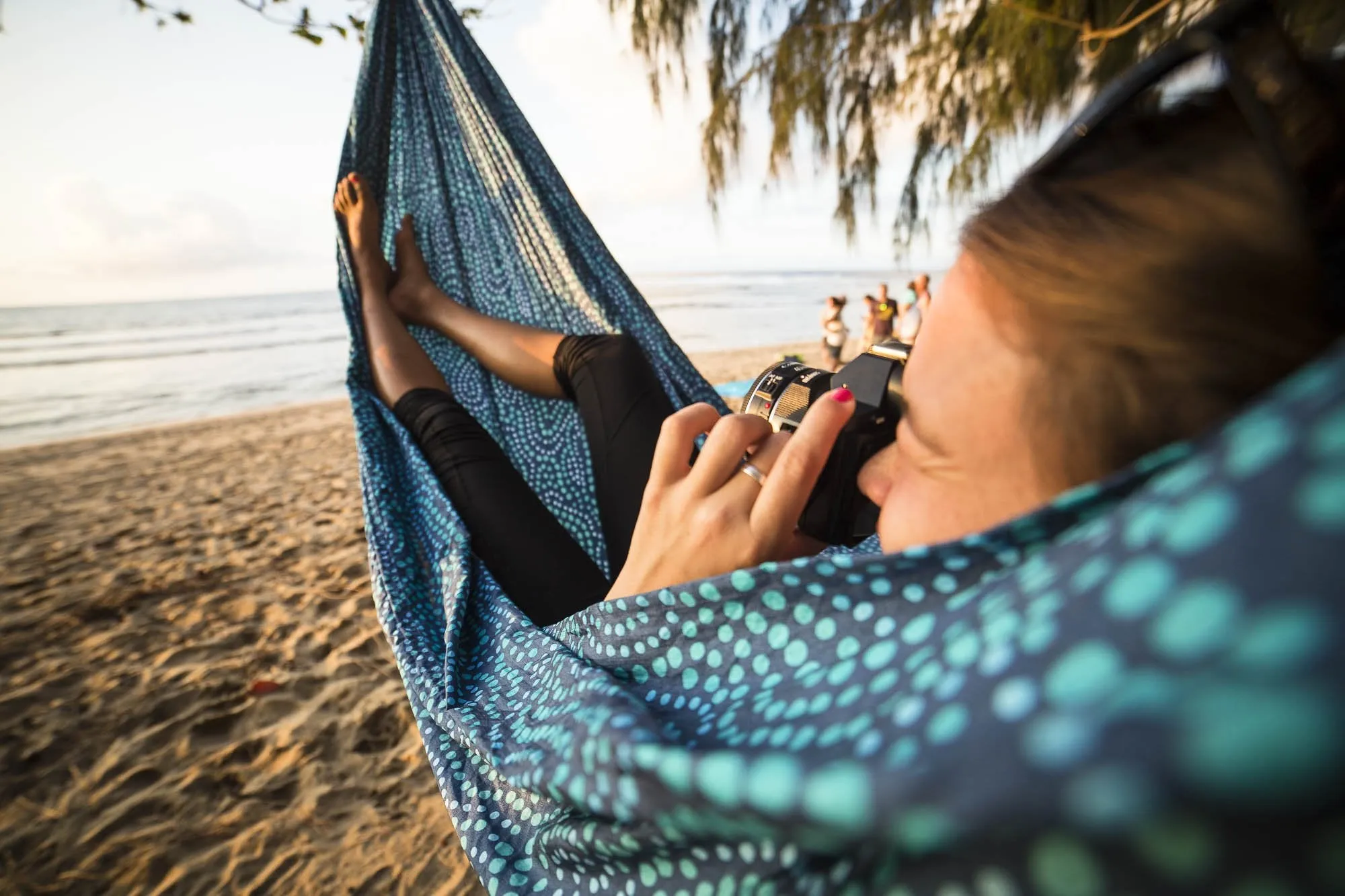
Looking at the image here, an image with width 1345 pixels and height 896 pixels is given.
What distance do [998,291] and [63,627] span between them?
9.46ft

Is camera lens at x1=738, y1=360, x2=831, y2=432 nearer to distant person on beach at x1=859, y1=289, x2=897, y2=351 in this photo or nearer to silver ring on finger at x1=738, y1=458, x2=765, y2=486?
silver ring on finger at x1=738, y1=458, x2=765, y2=486

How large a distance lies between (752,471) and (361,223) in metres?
1.51

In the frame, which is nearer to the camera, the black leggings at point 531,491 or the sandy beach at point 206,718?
the black leggings at point 531,491

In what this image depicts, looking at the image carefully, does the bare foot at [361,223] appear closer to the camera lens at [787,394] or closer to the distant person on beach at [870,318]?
the camera lens at [787,394]

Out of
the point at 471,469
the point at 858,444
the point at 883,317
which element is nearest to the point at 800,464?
the point at 858,444

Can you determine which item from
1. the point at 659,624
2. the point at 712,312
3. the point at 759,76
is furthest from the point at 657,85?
the point at 712,312

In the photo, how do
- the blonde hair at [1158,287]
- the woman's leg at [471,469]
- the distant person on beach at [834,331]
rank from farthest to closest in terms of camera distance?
the distant person on beach at [834,331] → the woman's leg at [471,469] → the blonde hair at [1158,287]

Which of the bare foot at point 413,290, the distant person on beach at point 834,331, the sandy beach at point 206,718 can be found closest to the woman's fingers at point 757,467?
the sandy beach at point 206,718

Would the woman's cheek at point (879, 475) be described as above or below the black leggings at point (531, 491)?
above

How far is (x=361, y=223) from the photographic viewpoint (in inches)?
63.7

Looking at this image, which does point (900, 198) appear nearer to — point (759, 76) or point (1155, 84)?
point (759, 76)

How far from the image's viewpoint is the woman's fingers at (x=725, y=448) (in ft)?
1.95

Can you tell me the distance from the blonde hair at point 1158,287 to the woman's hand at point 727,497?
18 centimetres

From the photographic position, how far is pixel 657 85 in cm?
244
